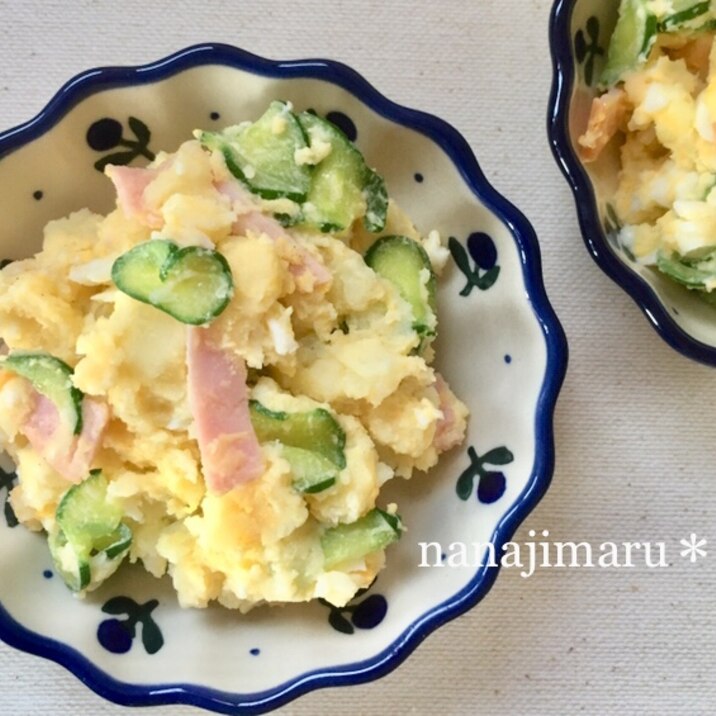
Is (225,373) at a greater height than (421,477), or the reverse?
(225,373)

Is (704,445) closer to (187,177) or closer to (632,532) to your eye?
(632,532)

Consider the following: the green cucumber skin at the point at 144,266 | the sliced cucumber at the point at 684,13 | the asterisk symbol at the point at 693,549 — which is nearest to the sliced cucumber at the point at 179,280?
the green cucumber skin at the point at 144,266

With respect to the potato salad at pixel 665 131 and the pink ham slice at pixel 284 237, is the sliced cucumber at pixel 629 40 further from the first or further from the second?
the pink ham slice at pixel 284 237

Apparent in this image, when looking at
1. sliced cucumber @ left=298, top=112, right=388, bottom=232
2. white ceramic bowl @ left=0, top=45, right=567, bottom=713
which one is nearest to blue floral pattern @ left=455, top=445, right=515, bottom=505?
white ceramic bowl @ left=0, top=45, right=567, bottom=713

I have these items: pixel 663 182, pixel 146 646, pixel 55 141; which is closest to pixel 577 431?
pixel 663 182

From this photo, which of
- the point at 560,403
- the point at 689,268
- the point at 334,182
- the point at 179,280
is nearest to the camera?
the point at 179,280

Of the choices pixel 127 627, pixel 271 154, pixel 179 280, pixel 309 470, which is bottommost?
pixel 127 627

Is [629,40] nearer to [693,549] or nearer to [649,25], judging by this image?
[649,25]

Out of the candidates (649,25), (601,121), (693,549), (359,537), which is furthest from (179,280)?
(693,549)
